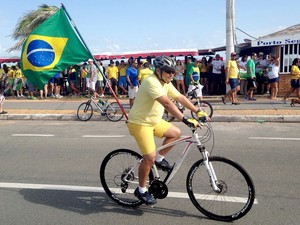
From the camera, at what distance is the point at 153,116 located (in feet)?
13.3

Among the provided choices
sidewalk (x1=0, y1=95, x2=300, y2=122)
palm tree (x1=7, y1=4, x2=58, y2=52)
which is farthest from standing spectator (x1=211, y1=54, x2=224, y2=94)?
palm tree (x1=7, y1=4, x2=58, y2=52)

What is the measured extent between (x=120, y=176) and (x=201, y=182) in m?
1.13

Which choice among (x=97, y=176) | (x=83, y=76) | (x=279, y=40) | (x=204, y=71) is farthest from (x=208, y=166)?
(x=83, y=76)

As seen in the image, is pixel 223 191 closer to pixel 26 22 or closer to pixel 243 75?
pixel 243 75

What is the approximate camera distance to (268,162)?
240 inches

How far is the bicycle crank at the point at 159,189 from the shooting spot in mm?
4207

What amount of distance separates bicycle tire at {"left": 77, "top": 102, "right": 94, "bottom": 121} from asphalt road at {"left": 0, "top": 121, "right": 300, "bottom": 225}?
183 cm

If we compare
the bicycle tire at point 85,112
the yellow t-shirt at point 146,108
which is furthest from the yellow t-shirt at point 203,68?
the yellow t-shirt at point 146,108

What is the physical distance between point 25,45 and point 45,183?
328cm

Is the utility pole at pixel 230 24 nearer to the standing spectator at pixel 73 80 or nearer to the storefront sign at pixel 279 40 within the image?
the storefront sign at pixel 279 40

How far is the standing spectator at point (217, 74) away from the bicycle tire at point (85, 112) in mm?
7817

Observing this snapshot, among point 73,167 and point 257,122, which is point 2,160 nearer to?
point 73,167

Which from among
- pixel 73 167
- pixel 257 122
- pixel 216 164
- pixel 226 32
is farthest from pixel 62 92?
pixel 216 164

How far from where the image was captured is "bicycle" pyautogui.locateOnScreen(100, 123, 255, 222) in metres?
3.92
